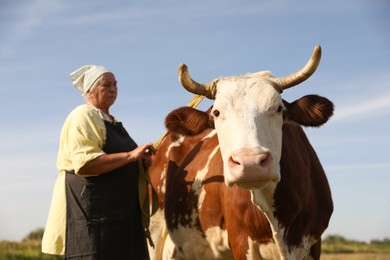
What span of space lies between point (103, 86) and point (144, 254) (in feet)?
5.19

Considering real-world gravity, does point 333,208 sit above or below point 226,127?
below

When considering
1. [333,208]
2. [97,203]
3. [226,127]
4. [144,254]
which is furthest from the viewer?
[333,208]

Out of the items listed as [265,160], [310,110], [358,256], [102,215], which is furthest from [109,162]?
[358,256]

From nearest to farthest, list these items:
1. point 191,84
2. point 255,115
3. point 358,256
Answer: point 255,115 → point 191,84 → point 358,256

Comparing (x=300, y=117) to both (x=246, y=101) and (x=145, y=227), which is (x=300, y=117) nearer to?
(x=246, y=101)

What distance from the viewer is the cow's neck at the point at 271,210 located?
5191mm

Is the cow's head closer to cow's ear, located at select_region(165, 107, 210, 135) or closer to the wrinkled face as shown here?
the wrinkled face

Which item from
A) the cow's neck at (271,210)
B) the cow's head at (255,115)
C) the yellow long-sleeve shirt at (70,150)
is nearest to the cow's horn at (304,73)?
the cow's head at (255,115)

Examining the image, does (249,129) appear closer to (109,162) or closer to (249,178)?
(249,178)

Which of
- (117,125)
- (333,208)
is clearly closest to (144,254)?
(117,125)

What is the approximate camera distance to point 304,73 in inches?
209

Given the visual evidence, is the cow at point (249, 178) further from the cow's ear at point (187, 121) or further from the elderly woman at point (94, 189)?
the elderly woman at point (94, 189)

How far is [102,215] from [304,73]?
7.02 feet

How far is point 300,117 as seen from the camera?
5336 millimetres
